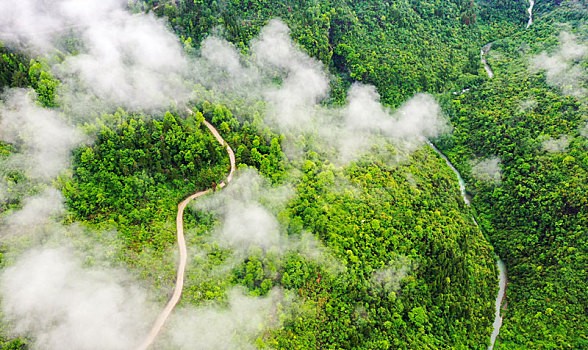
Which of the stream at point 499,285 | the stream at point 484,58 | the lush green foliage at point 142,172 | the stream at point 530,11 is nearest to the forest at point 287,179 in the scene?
the lush green foliage at point 142,172

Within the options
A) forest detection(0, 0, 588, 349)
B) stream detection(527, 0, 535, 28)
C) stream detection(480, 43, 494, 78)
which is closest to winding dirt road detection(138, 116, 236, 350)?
forest detection(0, 0, 588, 349)

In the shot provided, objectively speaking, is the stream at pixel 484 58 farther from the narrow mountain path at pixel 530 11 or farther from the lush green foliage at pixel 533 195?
the narrow mountain path at pixel 530 11

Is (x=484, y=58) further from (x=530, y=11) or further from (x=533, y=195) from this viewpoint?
(x=533, y=195)

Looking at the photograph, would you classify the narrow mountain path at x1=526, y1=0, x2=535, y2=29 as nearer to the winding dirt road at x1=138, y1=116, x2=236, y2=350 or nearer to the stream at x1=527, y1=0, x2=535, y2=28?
the stream at x1=527, y1=0, x2=535, y2=28

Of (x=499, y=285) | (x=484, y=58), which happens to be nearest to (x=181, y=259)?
(x=499, y=285)

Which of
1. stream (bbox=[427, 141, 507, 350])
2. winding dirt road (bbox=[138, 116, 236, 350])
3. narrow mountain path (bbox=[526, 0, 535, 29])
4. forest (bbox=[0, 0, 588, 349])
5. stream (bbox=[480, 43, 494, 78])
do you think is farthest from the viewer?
narrow mountain path (bbox=[526, 0, 535, 29])

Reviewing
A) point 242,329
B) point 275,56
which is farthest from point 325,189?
point 275,56

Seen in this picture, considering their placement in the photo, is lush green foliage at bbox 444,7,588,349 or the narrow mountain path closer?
lush green foliage at bbox 444,7,588,349
